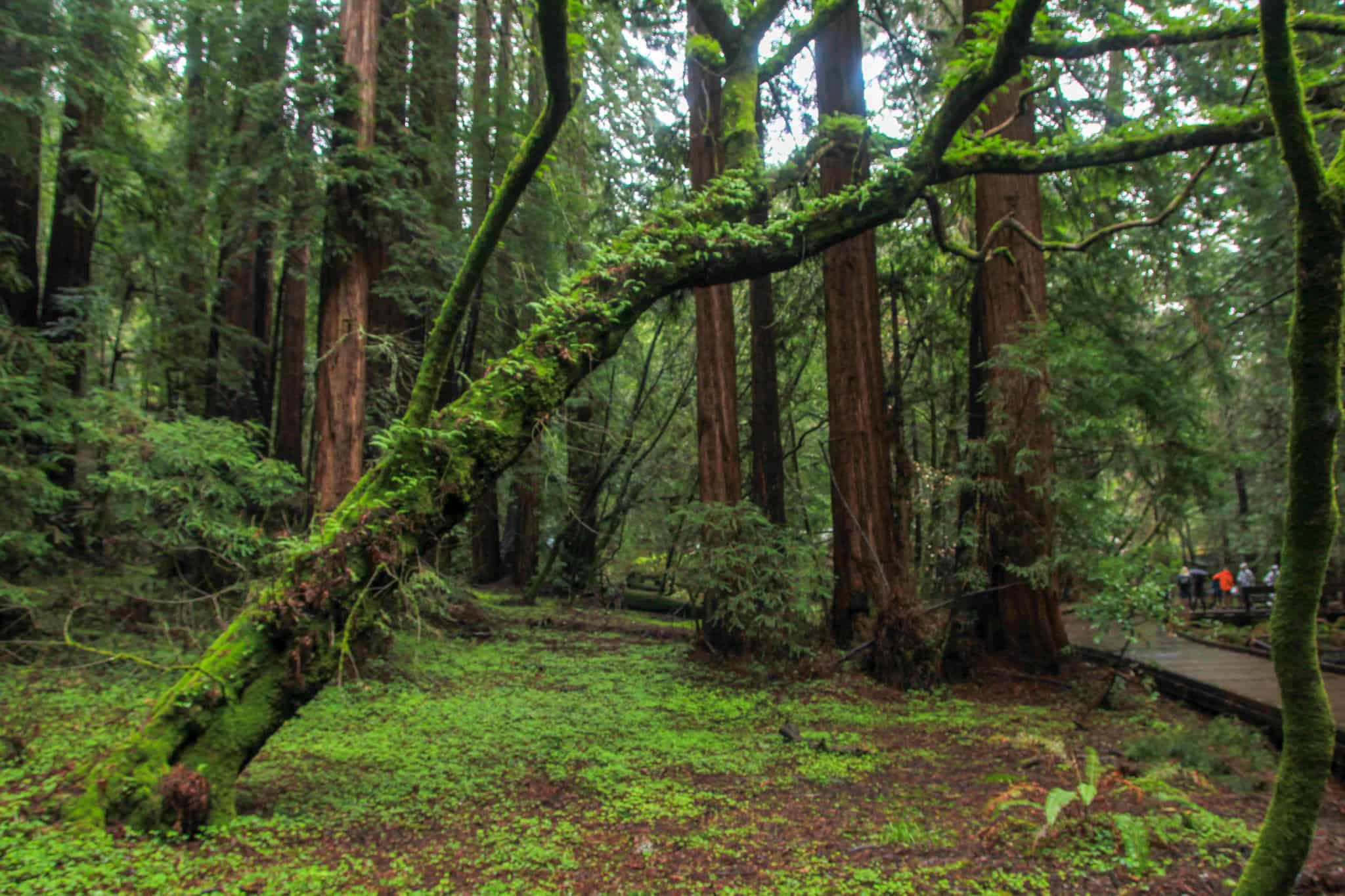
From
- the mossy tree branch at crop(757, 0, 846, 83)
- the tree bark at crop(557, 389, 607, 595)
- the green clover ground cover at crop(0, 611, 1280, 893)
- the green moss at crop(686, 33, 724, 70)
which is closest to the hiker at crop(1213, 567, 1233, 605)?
the green clover ground cover at crop(0, 611, 1280, 893)

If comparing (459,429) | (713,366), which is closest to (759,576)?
(713,366)

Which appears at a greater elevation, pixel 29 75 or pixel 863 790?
pixel 29 75

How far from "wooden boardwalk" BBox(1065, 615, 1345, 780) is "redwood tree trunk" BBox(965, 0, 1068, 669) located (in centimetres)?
90

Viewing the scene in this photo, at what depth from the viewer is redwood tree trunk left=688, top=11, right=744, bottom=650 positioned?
9727 millimetres

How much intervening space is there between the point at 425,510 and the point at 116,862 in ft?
6.71

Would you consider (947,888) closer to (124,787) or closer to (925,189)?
(124,787)

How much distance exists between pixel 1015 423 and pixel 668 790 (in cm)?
486

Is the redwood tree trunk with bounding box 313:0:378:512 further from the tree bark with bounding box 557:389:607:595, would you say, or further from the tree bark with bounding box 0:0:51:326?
the tree bark with bounding box 557:389:607:595

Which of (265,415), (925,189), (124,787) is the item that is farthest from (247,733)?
(265,415)

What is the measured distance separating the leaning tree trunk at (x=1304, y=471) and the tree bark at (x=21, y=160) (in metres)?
8.50

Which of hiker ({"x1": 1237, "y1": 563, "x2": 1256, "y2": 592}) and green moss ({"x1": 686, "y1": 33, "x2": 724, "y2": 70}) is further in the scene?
hiker ({"x1": 1237, "y1": 563, "x2": 1256, "y2": 592})

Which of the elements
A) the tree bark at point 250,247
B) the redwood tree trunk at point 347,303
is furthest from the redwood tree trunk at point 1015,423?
the tree bark at point 250,247

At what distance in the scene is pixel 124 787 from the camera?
3.69 meters

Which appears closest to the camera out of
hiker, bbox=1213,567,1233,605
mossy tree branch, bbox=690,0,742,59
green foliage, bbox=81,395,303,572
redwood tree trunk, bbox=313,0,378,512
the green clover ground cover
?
the green clover ground cover
